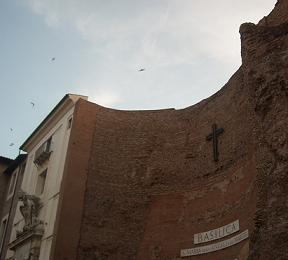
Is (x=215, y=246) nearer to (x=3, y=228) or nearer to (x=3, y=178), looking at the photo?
(x=3, y=228)

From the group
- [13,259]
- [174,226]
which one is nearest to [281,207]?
[174,226]

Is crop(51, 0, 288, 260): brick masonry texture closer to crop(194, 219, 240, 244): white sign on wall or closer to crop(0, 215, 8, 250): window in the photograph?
crop(194, 219, 240, 244): white sign on wall

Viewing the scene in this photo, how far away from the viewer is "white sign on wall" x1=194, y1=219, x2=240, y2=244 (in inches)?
530

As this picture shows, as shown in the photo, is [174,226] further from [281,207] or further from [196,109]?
[281,207]

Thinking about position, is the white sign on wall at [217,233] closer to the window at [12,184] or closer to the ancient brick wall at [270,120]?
the ancient brick wall at [270,120]

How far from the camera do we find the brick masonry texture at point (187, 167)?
10.9 meters

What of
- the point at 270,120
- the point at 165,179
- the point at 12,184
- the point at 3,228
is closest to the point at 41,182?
the point at 3,228

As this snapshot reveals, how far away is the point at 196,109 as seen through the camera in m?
18.0

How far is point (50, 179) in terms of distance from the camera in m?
19.5

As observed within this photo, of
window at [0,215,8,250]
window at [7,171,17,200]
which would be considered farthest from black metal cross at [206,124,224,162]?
window at [7,171,17,200]

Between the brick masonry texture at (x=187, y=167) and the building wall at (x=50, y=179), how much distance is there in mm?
879

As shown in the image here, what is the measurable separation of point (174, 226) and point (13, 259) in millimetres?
8149

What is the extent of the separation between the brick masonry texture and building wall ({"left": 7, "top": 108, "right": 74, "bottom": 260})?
0.88 metres

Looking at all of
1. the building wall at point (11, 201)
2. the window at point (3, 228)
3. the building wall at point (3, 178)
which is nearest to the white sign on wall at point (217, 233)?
the building wall at point (11, 201)
